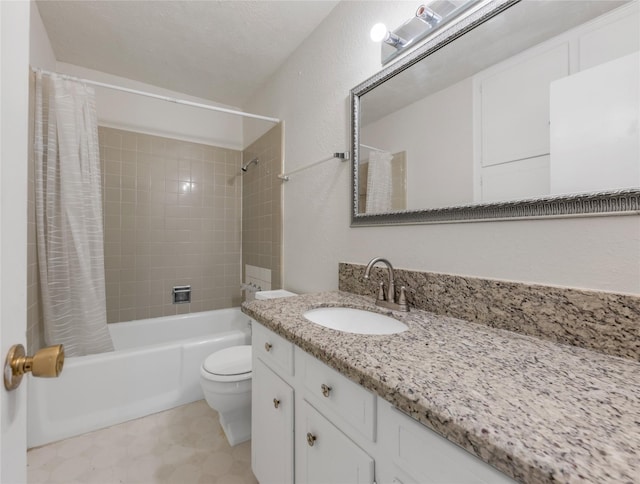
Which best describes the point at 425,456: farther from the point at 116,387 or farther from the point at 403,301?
the point at 116,387

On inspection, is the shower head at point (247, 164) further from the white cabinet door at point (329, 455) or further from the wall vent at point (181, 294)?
the white cabinet door at point (329, 455)

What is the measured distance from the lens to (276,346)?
989 mm

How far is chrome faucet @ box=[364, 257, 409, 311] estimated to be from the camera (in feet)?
3.52

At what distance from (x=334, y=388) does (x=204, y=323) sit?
209 centimetres

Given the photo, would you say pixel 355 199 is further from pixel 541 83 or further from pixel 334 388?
pixel 334 388

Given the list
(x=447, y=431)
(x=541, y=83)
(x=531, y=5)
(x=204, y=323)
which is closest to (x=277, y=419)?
(x=447, y=431)

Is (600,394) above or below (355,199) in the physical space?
below

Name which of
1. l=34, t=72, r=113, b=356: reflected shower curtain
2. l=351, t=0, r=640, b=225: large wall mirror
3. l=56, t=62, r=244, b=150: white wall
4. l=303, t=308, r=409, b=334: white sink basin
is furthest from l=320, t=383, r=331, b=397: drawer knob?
l=56, t=62, r=244, b=150: white wall

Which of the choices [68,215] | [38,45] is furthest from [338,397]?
[38,45]

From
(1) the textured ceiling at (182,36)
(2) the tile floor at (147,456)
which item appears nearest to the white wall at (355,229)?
(1) the textured ceiling at (182,36)

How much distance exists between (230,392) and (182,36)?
7.00 feet

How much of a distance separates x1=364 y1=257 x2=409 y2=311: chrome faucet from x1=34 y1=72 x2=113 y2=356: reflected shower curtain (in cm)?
167

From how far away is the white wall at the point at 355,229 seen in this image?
715 millimetres

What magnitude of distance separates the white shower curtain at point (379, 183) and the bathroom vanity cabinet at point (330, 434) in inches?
28.0
